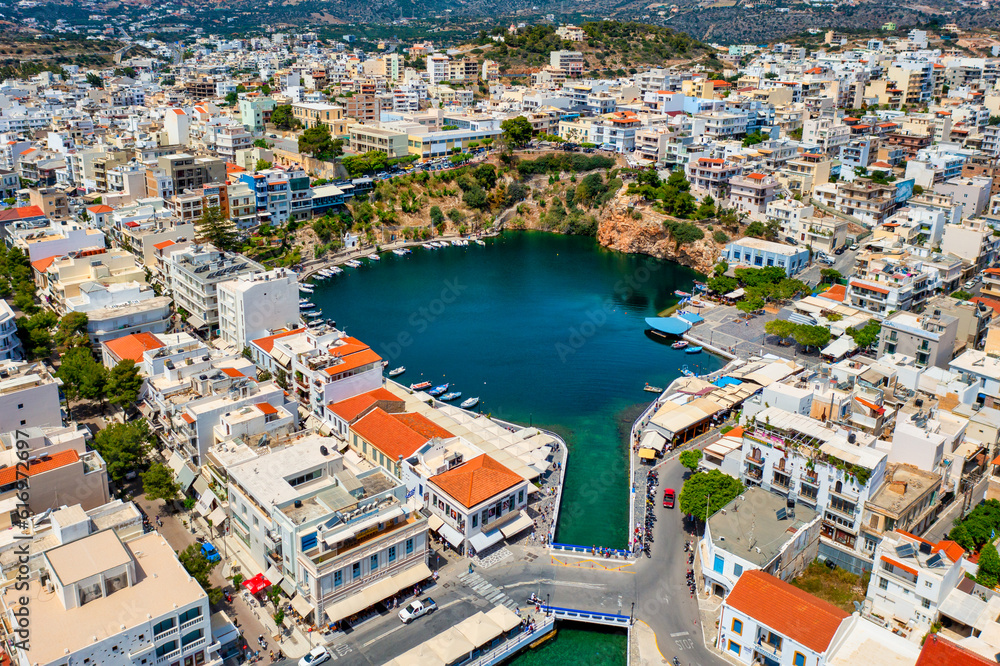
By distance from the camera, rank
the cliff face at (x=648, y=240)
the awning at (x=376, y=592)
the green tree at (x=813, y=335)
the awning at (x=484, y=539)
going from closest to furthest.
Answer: the awning at (x=376, y=592), the awning at (x=484, y=539), the green tree at (x=813, y=335), the cliff face at (x=648, y=240)

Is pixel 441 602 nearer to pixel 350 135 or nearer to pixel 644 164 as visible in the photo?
pixel 644 164

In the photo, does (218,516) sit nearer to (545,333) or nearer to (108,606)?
(108,606)

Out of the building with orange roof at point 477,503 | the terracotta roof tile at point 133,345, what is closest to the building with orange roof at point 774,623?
the building with orange roof at point 477,503

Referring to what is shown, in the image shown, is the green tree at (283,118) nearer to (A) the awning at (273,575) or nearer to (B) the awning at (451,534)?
(B) the awning at (451,534)

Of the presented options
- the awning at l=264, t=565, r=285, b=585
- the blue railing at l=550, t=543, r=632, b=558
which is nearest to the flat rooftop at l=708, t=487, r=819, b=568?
the blue railing at l=550, t=543, r=632, b=558

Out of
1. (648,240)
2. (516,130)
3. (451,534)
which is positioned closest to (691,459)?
(451,534)
